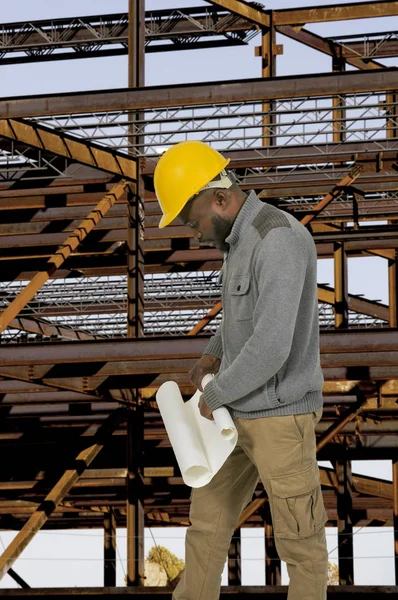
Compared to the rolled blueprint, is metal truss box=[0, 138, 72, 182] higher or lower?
higher

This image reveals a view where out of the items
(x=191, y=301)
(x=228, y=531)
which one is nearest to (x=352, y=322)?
(x=191, y=301)

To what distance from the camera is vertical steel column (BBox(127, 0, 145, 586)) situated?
17.3 m

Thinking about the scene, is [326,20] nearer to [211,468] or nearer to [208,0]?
[208,0]

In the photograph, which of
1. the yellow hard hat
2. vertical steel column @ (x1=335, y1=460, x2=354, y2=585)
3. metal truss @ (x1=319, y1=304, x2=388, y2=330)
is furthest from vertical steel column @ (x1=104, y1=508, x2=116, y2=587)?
the yellow hard hat

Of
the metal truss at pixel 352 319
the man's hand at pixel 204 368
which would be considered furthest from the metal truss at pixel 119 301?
the man's hand at pixel 204 368


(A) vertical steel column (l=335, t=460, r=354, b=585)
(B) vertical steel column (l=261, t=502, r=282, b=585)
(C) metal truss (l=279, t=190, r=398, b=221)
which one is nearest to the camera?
(A) vertical steel column (l=335, t=460, r=354, b=585)

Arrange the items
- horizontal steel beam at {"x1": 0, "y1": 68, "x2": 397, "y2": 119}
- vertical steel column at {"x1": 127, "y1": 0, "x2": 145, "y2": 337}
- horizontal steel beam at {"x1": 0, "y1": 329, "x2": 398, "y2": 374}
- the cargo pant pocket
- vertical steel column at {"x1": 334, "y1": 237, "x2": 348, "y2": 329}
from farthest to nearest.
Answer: vertical steel column at {"x1": 334, "y1": 237, "x2": 348, "y2": 329} → vertical steel column at {"x1": 127, "y1": 0, "x2": 145, "y2": 337} → horizontal steel beam at {"x1": 0, "y1": 68, "x2": 397, "y2": 119} → horizontal steel beam at {"x1": 0, "y1": 329, "x2": 398, "y2": 374} → the cargo pant pocket

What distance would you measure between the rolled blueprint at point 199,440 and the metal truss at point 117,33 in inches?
741

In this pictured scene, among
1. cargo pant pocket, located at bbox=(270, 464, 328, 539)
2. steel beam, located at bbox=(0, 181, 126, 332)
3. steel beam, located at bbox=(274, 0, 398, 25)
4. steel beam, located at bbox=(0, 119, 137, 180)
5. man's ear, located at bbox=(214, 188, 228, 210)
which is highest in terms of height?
steel beam, located at bbox=(274, 0, 398, 25)

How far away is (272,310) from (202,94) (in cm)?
1126

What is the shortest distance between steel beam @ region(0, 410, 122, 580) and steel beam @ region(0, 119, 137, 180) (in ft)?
12.2

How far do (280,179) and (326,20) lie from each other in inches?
136

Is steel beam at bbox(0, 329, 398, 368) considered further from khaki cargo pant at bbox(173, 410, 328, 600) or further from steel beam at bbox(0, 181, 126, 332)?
khaki cargo pant at bbox(173, 410, 328, 600)

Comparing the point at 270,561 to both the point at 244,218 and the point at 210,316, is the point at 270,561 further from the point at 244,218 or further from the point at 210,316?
the point at 244,218
